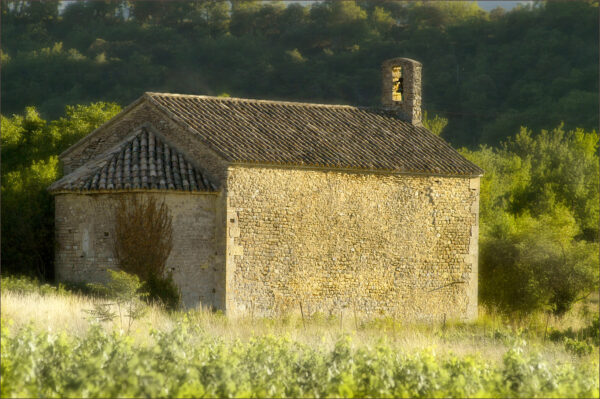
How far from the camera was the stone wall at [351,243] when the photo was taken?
63.0 ft

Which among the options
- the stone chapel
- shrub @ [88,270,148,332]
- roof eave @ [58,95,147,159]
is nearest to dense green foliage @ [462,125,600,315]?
the stone chapel

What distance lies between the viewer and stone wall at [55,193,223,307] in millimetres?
18922

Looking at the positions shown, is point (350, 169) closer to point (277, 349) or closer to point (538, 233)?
point (538, 233)

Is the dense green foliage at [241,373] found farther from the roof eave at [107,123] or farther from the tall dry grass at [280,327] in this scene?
the roof eave at [107,123]

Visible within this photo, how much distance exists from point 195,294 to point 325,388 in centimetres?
956

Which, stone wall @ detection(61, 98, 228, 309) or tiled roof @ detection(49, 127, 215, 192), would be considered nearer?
tiled roof @ detection(49, 127, 215, 192)

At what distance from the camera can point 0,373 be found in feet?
31.5

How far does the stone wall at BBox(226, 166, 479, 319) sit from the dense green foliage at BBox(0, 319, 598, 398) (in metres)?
8.30

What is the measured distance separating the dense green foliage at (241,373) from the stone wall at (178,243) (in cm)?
791

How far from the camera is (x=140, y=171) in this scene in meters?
19.1

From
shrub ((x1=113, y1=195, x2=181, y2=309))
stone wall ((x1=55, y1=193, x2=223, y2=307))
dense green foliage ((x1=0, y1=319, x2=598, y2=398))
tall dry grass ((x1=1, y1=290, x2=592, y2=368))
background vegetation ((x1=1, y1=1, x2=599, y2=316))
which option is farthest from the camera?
background vegetation ((x1=1, y1=1, x2=599, y2=316))

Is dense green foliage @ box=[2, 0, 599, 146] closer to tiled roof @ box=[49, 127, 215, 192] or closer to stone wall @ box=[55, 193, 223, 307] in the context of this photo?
tiled roof @ box=[49, 127, 215, 192]

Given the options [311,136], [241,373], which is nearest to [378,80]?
[311,136]

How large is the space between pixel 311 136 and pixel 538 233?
719 centimetres
